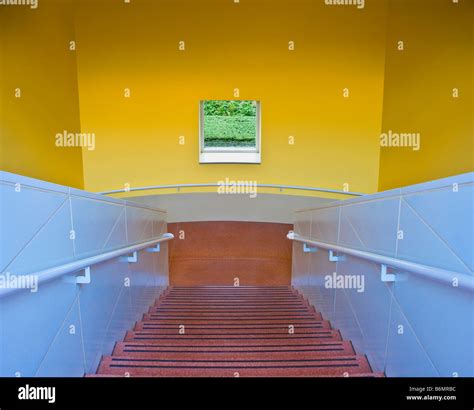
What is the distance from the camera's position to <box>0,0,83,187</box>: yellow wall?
4344 millimetres

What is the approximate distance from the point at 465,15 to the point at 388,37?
1.39 m

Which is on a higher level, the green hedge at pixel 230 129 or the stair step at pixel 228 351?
the green hedge at pixel 230 129

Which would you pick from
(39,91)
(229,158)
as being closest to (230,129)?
(229,158)

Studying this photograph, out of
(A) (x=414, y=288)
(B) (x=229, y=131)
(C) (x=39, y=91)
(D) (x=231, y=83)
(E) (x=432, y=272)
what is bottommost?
(A) (x=414, y=288)

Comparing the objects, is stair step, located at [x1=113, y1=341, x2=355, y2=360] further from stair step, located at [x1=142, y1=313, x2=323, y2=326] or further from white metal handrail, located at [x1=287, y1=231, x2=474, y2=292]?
white metal handrail, located at [x1=287, y1=231, x2=474, y2=292]

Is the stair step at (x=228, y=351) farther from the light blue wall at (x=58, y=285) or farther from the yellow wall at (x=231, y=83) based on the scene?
the yellow wall at (x=231, y=83)

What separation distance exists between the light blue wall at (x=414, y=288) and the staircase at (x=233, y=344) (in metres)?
0.24

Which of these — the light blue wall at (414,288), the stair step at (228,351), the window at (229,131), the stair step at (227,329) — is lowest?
the stair step at (227,329)

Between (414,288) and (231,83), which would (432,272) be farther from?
(231,83)

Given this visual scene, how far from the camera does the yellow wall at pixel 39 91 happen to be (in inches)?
171

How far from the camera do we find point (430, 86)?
210 inches

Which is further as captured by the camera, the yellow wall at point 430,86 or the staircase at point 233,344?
the yellow wall at point 430,86

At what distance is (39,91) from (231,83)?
10.7 feet

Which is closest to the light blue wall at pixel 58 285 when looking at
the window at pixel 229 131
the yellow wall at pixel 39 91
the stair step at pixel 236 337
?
the stair step at pixel 236 337
